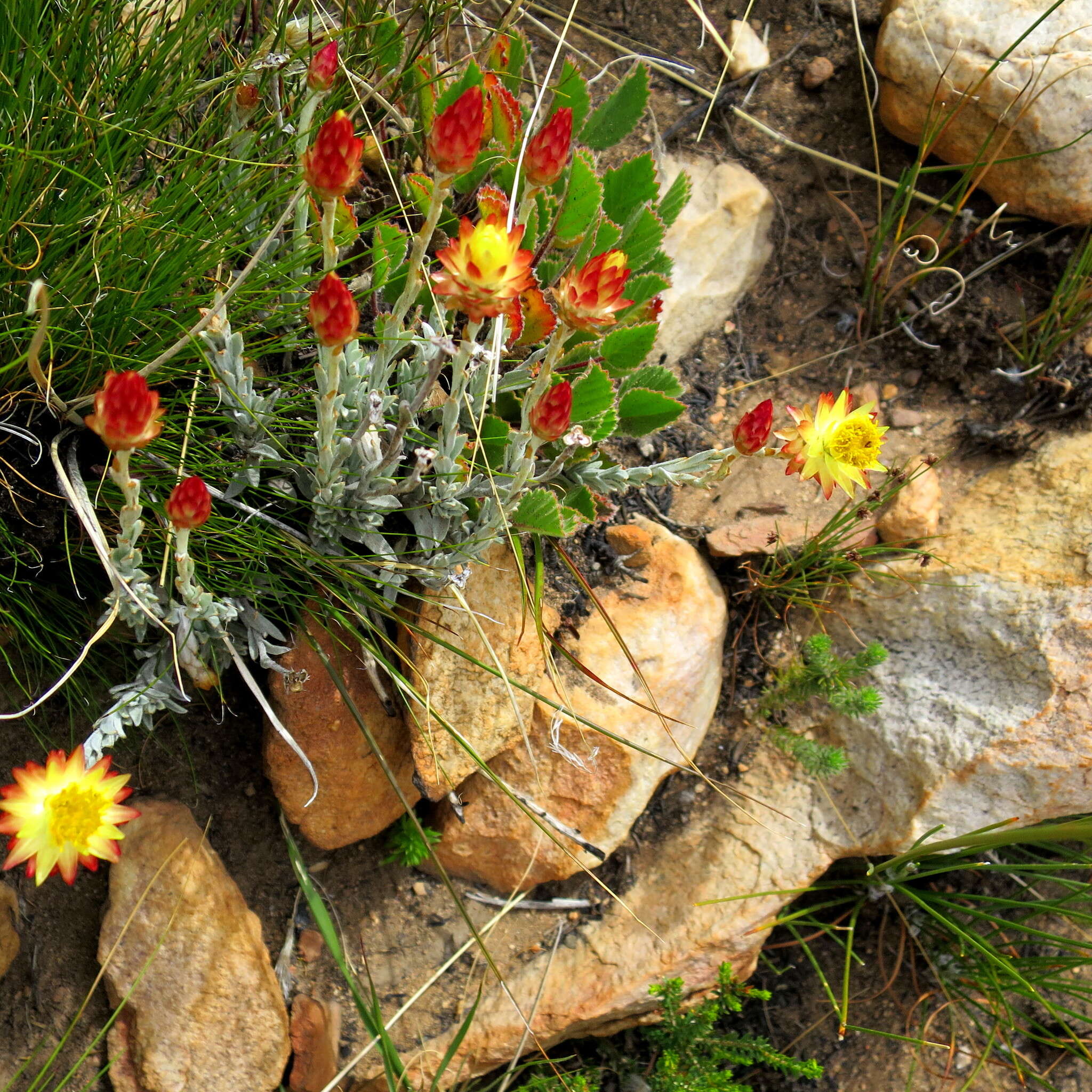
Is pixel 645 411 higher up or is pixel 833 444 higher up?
pixel 833 444

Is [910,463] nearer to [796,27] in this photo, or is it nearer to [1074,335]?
[1074,335]

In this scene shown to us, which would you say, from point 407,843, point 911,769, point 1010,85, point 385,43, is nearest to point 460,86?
point 385,43

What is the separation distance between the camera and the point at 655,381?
2012 mm

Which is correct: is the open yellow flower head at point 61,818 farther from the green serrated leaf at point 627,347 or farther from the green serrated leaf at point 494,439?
the green serrated leaf at point 627,347

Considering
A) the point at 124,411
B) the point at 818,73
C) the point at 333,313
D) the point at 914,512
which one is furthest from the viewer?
the point at 818,73

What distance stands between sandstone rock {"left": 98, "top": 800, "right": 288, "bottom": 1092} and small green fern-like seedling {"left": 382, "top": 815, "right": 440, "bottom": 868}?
1.13 ft

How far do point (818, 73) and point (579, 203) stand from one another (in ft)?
4.21

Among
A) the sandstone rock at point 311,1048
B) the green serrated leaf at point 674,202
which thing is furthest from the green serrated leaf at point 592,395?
the sandstone rock at point 311,1048

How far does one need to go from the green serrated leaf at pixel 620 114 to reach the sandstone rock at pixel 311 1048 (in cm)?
200

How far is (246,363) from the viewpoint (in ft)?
5.75

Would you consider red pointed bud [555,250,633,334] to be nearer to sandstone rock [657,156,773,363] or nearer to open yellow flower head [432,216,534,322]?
open yellow flower head [432,216,534,322]

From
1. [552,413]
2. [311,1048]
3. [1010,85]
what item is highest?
[1010,85]

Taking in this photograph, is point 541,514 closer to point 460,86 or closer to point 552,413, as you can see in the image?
point 552,413

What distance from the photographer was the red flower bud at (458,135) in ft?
3.78
